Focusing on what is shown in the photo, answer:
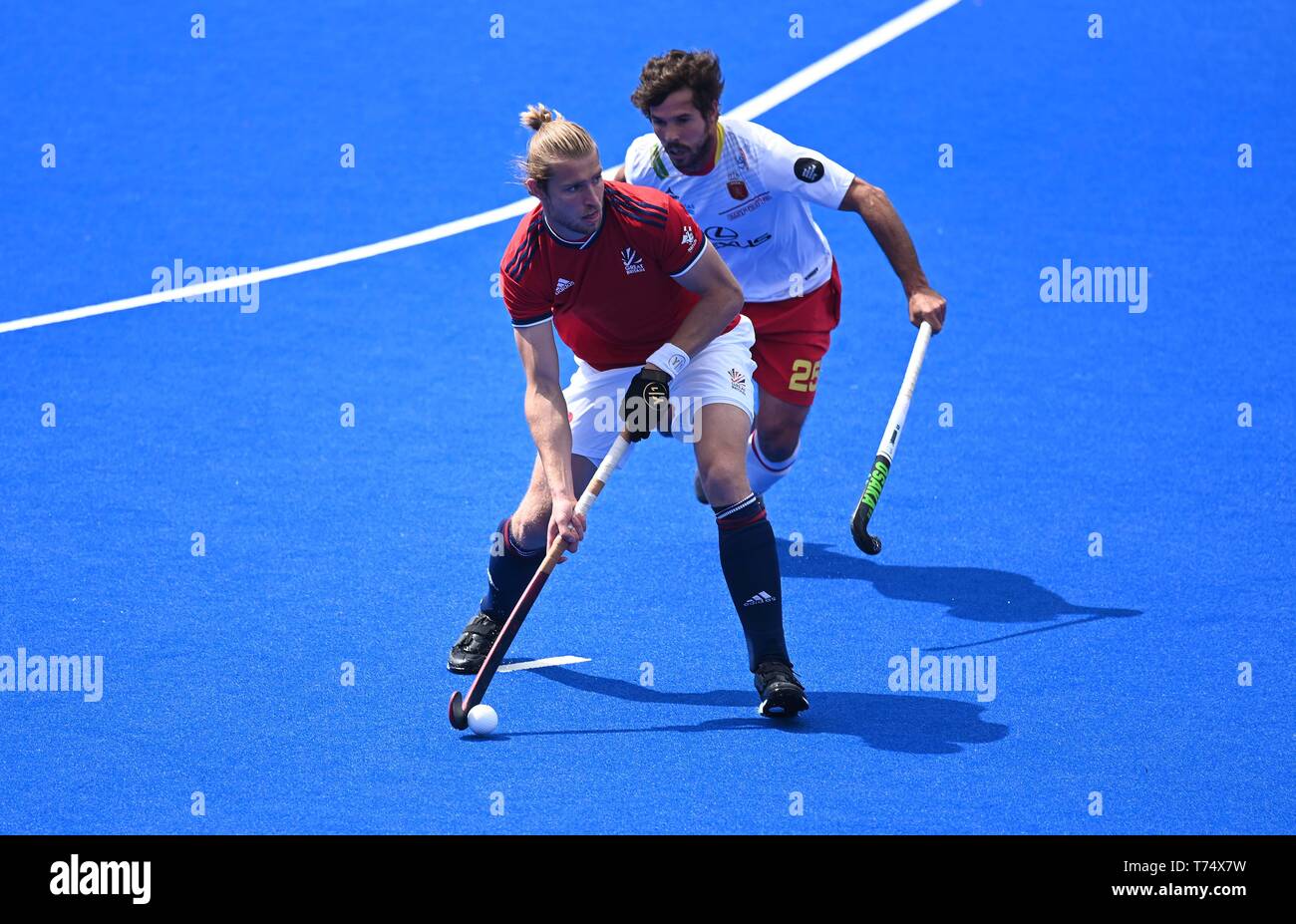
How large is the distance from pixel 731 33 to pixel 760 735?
9524 mm

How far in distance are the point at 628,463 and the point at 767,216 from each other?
1896mm

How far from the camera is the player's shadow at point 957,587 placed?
22.0ft

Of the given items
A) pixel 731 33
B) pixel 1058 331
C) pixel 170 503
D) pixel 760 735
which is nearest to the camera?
pixel 760 735

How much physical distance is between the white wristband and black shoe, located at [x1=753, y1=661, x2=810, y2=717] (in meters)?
1.02

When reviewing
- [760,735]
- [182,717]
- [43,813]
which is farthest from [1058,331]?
[43,813]

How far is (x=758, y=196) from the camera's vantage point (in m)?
6.98

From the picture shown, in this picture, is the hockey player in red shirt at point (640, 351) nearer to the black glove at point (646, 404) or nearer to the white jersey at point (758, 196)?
the black glove at point (646, 404)

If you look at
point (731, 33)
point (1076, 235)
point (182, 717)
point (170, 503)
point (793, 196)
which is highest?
point (731, 33)

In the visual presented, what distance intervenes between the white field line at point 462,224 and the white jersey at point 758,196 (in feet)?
2.09

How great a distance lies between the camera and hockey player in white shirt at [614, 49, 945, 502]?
250 inches

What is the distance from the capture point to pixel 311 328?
392 inches

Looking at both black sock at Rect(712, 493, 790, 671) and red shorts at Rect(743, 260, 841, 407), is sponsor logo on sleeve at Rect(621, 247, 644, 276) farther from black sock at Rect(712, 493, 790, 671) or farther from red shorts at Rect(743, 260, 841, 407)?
red shorts at Rect(743, 260, 841, 407)

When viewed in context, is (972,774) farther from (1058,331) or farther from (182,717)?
(1058,331)

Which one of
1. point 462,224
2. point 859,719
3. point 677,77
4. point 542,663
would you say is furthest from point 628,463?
point 462,224
